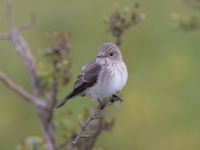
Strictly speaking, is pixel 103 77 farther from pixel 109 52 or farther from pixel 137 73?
pixel 137 73

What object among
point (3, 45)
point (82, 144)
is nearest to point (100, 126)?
point (82, 144)

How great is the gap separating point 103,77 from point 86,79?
140 mm

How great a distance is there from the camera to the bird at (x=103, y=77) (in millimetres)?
7668

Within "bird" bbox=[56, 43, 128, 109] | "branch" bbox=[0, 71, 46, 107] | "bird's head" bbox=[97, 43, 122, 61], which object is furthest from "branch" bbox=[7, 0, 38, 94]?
"bird's head" bbox=[97, 43, 122, 61]

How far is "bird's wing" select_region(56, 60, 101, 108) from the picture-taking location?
7688 mm

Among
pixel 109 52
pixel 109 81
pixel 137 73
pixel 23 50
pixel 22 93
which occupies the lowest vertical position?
pixel 109 81

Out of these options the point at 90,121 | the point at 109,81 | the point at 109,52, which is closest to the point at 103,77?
the point at 109,81

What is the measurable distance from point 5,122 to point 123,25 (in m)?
4.52

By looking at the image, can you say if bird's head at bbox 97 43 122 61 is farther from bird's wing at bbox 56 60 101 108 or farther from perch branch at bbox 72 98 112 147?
perch branch at bbox 72 98 112 147

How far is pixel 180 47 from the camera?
1373cm

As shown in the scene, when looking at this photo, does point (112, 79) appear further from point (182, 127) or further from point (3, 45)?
point (3, 45)

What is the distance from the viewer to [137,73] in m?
13.0

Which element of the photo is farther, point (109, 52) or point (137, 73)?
point (137, 73)

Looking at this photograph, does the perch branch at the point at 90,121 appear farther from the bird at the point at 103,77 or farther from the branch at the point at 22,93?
the branch at the point at 22,93
